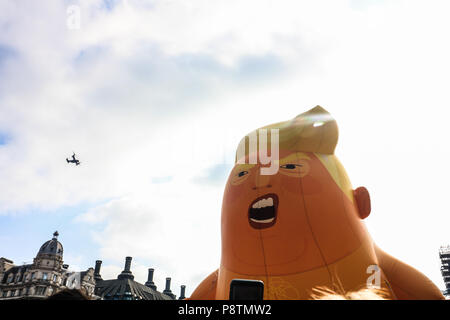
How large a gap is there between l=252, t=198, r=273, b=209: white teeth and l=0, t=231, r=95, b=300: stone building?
3612cm

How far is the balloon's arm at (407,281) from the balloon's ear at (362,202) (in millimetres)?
1167

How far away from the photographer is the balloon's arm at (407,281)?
709 centimetres

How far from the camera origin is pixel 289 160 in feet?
24.8

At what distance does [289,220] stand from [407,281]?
322 centimetres

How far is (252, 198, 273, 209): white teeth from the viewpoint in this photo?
23.4 ft

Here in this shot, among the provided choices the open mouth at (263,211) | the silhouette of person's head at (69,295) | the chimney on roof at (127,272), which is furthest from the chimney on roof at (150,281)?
the silhouette of person's head at (69,295)

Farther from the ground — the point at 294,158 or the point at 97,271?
the point at 97,271

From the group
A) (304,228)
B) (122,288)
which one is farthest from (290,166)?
(122,288)

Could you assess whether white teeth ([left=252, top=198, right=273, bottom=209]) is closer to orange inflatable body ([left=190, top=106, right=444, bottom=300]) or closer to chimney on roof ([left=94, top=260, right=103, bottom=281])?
orange inflatable body ([left=190, top=106, right=444, bottom=300])

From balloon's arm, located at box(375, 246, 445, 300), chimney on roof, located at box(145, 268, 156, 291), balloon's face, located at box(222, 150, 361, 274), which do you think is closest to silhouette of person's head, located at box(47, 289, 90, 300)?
balloon's face, located at box(222, 150, 361, 274)

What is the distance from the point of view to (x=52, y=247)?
134 ft

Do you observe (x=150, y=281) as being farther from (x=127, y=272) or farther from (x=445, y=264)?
(x=445, y=264)
